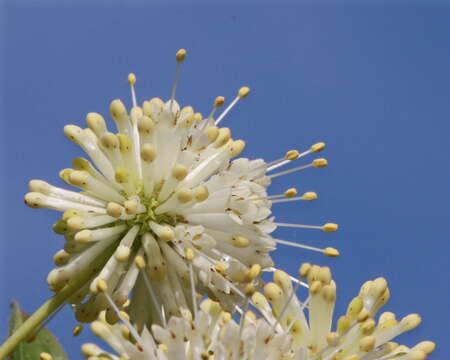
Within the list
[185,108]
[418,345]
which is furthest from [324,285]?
[185,108]

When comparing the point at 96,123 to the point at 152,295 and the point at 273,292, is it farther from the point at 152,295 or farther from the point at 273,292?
the point at 273,292

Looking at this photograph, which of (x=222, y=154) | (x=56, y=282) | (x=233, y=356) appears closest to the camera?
(x=233, y=356)

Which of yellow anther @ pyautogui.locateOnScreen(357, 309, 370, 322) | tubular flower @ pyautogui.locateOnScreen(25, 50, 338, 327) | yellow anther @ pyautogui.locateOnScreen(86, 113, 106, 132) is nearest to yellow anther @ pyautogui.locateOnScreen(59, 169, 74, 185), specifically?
tubular flower @ pyautogui.locateOnScreen(25, 50, 338, 327)

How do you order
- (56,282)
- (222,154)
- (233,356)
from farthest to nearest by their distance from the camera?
1. (222,154)
2. (56,282)
3. (233,356)

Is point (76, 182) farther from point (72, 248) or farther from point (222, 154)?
point (222, 154)

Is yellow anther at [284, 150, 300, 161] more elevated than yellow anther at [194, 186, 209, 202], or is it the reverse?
yellow anther at [284, 150, 300, 161]

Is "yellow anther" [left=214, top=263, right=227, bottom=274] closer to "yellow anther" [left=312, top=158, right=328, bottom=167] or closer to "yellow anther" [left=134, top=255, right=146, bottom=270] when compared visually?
Answer: "yellow anther" [left=134, top=255, right=146, bottom=270]

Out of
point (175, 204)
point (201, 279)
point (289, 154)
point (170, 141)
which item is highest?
point (289, 154)
